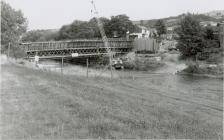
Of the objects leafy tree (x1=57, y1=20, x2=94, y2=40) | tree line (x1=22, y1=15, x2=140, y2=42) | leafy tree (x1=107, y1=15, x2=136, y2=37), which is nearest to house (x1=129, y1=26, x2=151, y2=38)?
tree line (x1=22, y1=15, x2=140, y2=42)

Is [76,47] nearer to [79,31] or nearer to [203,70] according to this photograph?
[79,31]

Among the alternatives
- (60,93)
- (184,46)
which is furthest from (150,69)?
(60,93)

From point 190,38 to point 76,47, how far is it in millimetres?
37419

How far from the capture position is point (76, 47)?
102000 millimetres

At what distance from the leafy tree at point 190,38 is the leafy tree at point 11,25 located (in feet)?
105

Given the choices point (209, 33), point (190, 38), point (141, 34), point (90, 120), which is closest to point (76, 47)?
point (141, 34)

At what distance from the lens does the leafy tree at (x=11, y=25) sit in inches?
2223

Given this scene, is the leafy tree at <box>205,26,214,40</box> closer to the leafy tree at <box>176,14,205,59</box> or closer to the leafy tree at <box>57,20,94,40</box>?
the leafy tree at <box>176,14,205,59</box>

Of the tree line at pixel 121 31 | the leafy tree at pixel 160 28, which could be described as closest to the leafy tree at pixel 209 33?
the tree line at pixel 121 31

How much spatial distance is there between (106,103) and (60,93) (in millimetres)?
3137

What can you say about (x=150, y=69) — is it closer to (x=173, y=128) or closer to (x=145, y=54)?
(x=145, y=54)

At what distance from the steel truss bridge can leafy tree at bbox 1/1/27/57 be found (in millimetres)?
35871

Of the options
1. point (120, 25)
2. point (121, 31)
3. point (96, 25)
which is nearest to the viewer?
point (120, 25)

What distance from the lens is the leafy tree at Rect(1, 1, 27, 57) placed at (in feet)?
185
